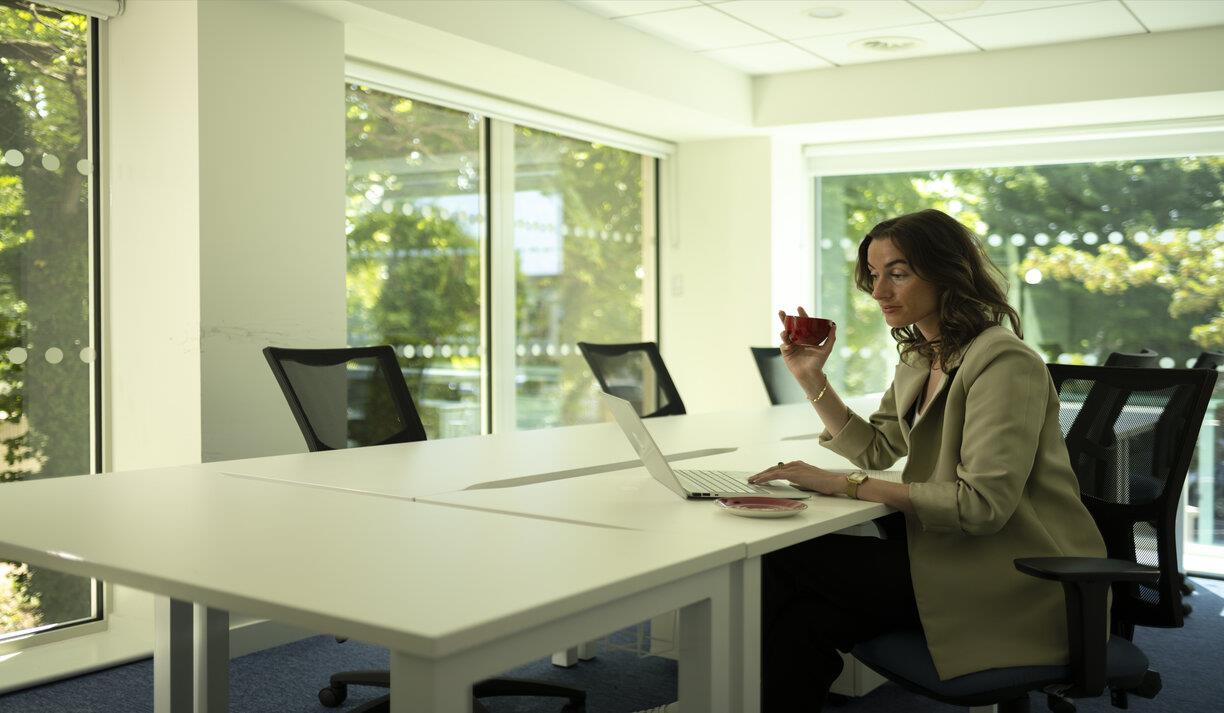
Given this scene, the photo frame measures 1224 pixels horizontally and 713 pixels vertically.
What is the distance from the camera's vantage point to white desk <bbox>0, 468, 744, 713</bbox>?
1.18m

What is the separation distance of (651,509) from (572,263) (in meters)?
4.62

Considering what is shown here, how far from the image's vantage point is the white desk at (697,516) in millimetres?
1628

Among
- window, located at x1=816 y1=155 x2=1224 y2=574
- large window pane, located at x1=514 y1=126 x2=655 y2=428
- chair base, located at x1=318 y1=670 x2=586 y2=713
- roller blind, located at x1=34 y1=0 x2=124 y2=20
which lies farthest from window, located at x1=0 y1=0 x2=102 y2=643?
window, located at x1=816 y1=155 x2=1224 y2=574

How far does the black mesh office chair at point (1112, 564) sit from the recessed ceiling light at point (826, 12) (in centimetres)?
305

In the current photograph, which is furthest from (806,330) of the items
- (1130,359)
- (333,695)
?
(1130,359)

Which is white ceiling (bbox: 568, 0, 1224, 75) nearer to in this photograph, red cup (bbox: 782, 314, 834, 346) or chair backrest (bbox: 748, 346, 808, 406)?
chair backrest (bbox: 748, 346, 808, 406)

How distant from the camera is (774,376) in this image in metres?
5.11

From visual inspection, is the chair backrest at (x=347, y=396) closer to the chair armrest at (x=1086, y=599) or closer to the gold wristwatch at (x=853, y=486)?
the gold wristwatch at (x=853, y=486)

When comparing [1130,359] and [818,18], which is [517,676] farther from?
[818,18]

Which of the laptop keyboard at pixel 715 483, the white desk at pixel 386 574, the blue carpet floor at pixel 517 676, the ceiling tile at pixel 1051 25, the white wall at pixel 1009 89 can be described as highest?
the ceiling tile at pixel 1051 25

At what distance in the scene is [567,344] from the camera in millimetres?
6434

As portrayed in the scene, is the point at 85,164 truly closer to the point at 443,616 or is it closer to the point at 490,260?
the point at 490,260

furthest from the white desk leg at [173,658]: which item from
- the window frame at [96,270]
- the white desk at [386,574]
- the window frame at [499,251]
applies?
the window frame at [499,251]

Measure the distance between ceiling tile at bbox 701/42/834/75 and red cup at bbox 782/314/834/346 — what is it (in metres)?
3.70
